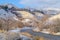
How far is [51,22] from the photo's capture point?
55.6 m

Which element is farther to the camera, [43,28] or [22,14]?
[22,14]

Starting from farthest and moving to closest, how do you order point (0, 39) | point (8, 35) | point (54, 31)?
point (54, 31), point (8, 35), point (0, 39)

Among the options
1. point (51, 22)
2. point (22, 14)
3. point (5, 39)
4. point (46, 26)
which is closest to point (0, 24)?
point (46, 26)

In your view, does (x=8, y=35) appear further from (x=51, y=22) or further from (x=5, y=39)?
(x=51, y=22)

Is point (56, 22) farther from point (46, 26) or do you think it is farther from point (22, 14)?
point (22, 14)

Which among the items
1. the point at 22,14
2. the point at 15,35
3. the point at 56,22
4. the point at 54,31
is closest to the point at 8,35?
the point at 15,35

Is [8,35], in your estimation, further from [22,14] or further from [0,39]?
[22,14]

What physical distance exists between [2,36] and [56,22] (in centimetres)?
3651

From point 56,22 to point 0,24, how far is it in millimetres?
17870

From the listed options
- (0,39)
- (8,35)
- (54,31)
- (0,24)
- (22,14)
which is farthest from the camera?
(22,14)

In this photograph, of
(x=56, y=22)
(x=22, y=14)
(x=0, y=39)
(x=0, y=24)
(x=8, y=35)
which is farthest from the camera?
(x=22, y=14)

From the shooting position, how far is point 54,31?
44.8 m

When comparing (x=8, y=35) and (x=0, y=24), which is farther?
(x=0, y=24)

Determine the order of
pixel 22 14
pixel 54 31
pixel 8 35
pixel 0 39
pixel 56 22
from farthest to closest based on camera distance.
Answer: pixel 22 14 → pixel 56 22 → pixel 54 31 → pixel 8 35 → pixel 0 39
